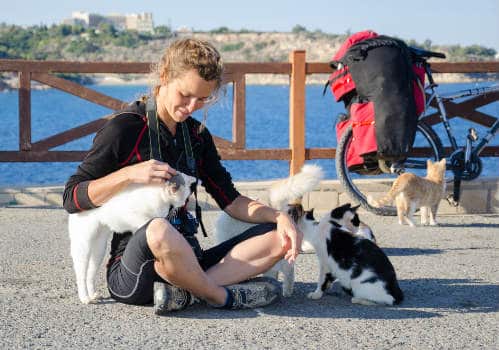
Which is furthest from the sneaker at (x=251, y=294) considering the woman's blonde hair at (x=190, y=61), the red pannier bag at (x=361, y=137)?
the red pannier bag at (x=361, y=137)

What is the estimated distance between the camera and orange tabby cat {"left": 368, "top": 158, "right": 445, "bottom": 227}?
6.72m

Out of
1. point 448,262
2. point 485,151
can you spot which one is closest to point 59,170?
point 485,151

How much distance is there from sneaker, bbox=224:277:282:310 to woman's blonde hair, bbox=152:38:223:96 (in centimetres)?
103

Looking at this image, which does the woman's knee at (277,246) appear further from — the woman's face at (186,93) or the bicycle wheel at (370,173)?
the bicycle wheel at (370,173)

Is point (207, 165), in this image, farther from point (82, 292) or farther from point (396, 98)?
point (396, 98)

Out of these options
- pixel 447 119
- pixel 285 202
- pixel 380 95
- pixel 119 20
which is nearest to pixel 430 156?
pixel 447 119

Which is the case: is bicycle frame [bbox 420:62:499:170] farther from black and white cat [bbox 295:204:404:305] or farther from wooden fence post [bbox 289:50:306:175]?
black and white cat [bbox 295:204:404:305]

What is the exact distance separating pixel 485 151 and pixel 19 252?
180 inches

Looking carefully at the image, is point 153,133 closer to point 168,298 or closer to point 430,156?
point 168,298

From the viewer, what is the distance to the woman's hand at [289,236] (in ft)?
12.8

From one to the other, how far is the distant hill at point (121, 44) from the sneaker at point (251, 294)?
54.4m

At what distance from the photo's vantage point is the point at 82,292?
417 cm

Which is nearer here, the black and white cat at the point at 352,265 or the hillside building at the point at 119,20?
the black and white cat at the point at 352,265

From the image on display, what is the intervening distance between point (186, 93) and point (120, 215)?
2.20 feet
